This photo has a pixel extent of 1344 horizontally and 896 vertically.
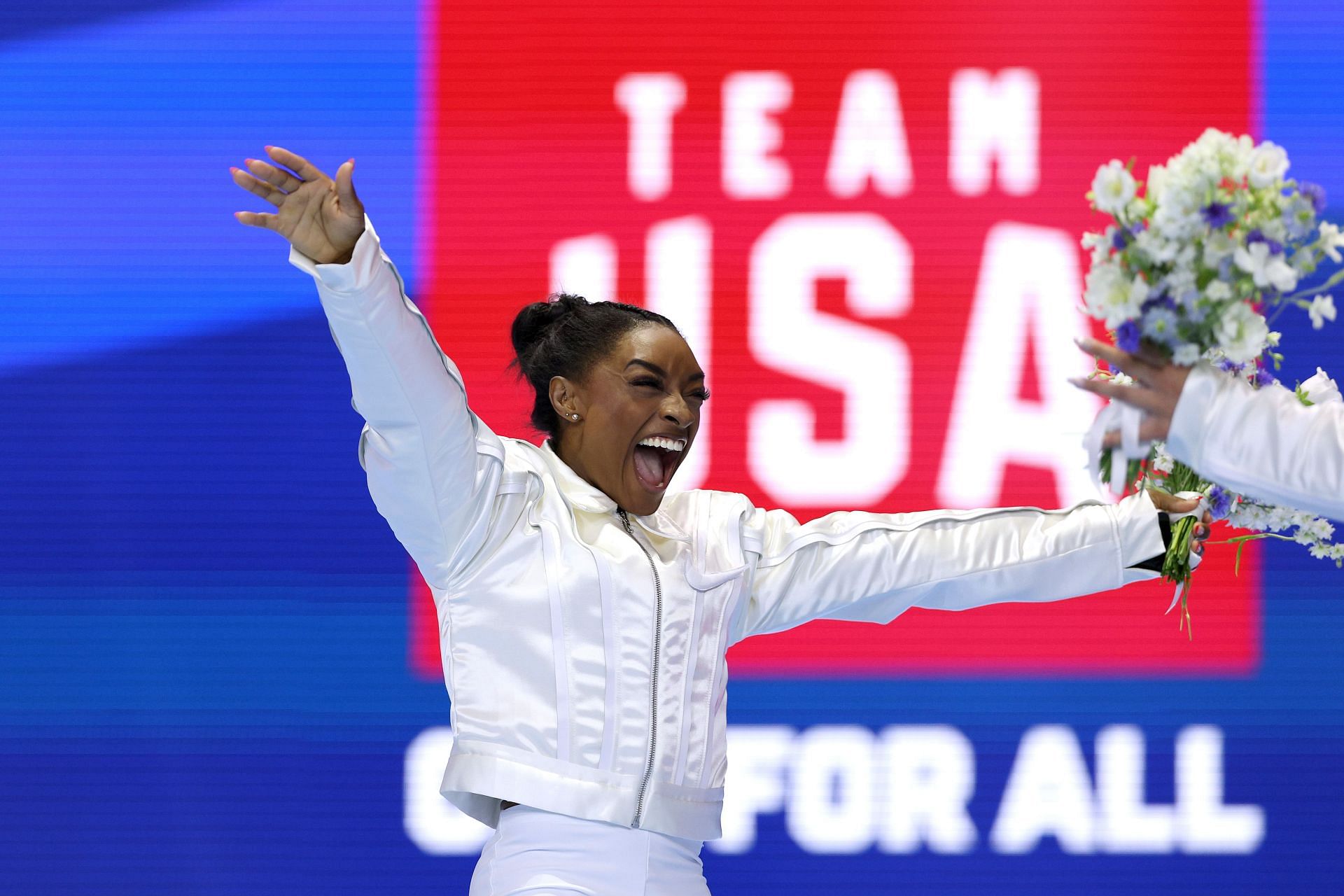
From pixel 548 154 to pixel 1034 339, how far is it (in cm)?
143

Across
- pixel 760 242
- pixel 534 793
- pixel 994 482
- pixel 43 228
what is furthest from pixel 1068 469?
pixel 43 228

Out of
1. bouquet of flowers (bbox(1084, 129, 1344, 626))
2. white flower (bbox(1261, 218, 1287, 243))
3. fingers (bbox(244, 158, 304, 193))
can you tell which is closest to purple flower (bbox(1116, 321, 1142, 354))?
bouquet of flowers (bbox(1084, 129, 1344, 626))

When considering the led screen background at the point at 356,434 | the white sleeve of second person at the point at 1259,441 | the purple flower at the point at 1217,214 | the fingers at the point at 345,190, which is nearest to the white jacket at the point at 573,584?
the fingers at the point at 345,190

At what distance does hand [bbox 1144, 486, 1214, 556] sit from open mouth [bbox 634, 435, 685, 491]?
0.92 metres

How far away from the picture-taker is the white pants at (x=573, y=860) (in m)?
2.67

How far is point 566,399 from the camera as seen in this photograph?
3.05 meters

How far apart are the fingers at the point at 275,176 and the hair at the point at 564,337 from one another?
2.47ft

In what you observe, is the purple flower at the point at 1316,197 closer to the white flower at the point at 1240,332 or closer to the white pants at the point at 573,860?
the white flower at the point at 1240,332

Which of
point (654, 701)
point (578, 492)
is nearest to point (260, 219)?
point (578, 492)

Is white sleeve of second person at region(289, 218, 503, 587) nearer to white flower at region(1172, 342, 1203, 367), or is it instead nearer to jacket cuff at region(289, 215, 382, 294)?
jacket cuff at region(289, 215, 382, 294)

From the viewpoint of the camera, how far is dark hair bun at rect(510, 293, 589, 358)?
3.16 metres

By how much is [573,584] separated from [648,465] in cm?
34

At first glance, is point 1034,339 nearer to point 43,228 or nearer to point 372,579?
point 372,579

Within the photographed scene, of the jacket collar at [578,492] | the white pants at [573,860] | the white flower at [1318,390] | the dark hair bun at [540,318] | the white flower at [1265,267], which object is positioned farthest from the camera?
the dark hair bun at [540,318]
